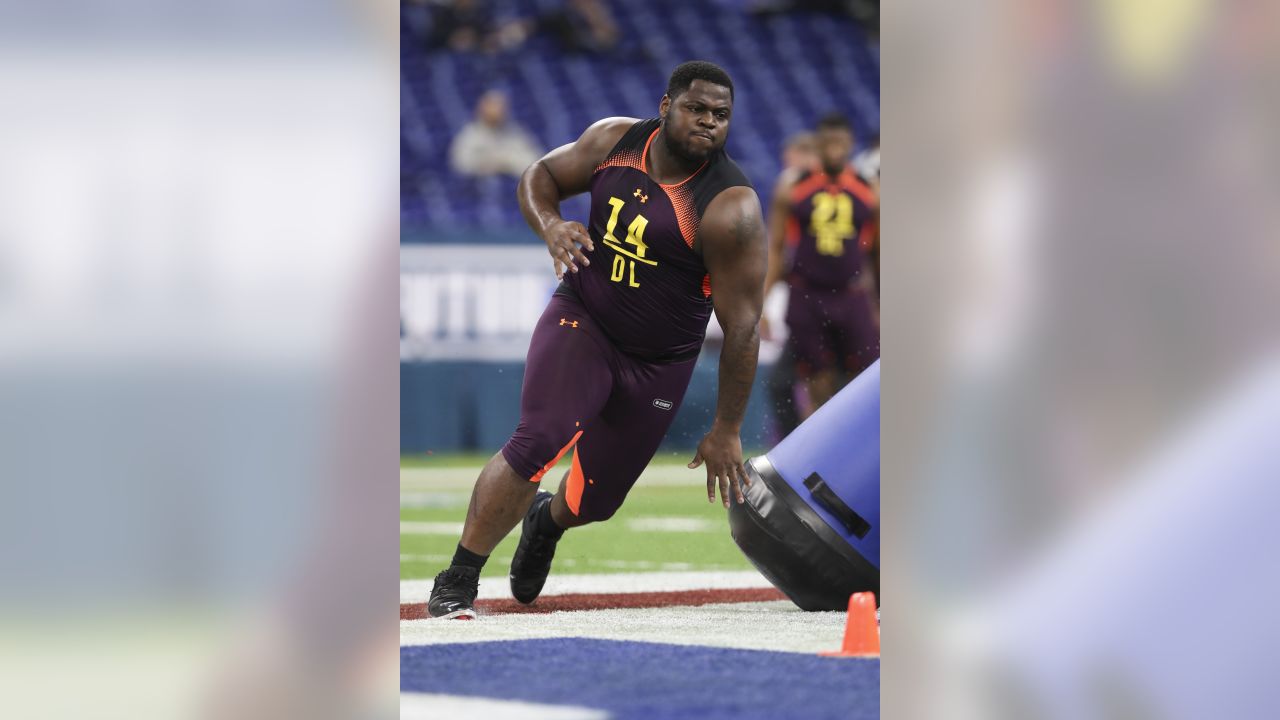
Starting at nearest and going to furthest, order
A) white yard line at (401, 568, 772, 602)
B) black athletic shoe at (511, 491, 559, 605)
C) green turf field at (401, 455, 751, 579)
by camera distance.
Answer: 1. black athletic shoe at (511, 491, 559, 605)
2. white yard line at (401, 568, 772, 602)
3. green turf field at (401, 455, 751, 579)

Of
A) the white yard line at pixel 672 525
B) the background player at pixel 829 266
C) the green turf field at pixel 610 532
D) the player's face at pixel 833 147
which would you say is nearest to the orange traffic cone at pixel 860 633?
the green turf field at pixel 610 532

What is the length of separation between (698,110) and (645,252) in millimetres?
536

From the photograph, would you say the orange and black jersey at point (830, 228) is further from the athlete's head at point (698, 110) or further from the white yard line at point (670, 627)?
the athlete's head at point (698, 110)

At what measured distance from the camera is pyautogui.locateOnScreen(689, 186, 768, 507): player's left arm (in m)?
5.39

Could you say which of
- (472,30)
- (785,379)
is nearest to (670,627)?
(785,379)

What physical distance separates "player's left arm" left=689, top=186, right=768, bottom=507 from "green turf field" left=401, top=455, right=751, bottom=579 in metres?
2.32

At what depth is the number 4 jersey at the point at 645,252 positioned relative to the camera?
572cm

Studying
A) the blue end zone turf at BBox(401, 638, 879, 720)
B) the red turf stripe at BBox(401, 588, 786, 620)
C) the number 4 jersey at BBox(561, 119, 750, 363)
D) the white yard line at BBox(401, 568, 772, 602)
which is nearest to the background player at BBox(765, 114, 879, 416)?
the white yard line at BBox(401, 568, 772, 602)

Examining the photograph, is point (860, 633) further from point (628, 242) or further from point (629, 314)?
point (628, 242)

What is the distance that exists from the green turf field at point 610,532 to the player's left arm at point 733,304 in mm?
2319

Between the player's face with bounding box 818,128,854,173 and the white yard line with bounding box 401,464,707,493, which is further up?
the player's face with bounding box 818,128,854,173

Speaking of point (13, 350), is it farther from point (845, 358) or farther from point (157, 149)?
point (845, 358)

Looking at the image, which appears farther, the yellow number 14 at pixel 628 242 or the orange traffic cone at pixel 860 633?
the yellow number 14 at pixel 628 242

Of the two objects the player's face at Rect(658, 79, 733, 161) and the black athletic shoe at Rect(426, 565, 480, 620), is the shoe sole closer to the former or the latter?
the black athletic shoe at Rect(426, 565, 480, 620)
